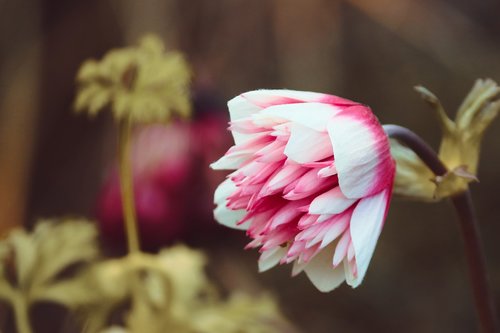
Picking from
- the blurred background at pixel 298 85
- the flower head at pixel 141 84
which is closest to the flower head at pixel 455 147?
the flower head at pixel 141 84

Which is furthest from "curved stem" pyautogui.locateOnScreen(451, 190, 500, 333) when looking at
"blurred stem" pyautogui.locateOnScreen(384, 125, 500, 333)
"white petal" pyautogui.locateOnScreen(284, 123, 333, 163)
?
"white petal" pyautogui.locateOnScreen(284, 123, 333, 163)

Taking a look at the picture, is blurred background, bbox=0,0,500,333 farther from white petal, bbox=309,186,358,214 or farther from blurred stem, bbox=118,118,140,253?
white petal, bbox=309,186,358,214

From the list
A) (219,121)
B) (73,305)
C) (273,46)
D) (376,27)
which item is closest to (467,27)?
(376,27)

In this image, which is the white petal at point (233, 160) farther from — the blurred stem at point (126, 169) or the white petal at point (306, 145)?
the blurred stem at point (126, 169)

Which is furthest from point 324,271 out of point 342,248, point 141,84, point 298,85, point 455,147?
point 298,85

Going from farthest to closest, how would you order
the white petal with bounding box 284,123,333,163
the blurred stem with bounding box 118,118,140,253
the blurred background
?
the blurred background
the blurred stem with bounding box 118,118,140,253
the white petal with bounding box 284,123,333,163

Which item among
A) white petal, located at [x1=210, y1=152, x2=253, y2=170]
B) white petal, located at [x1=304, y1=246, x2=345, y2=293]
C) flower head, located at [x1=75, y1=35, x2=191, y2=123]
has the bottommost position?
white petal, located at [x1=304, y1=246, x2=345, y2=293]
